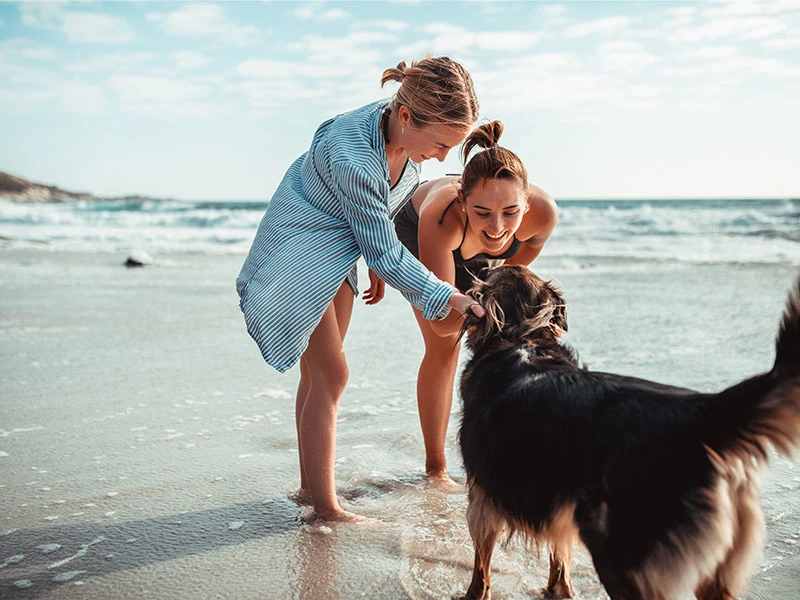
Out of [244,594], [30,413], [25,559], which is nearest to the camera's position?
[244,594]

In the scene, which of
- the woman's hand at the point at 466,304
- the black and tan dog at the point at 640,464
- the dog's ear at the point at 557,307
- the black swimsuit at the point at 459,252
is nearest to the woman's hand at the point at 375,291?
the black swimsuit at the point at 459,252

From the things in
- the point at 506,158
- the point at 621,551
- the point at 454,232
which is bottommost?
the point at 621,551

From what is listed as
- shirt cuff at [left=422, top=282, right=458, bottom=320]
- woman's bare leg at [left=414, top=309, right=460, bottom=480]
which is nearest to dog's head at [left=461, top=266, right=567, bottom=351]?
shirt cuff at [left=422, top=282, right=458, bottom=320]

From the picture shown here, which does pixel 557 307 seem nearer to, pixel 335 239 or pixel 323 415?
pixel 335 239

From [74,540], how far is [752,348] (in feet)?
18.1

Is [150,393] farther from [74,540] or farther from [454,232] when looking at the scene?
[454,232]

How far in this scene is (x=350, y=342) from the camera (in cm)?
697

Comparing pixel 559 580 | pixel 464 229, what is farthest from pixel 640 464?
pixel 464 229

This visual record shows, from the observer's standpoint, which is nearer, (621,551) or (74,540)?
(621,551)

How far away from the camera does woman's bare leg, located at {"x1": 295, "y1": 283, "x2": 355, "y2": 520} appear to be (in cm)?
332

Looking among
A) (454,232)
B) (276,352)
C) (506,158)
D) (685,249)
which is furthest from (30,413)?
(685,249)

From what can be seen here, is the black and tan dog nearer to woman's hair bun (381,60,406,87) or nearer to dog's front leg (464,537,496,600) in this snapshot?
dog's front leg (464,537,496,600)

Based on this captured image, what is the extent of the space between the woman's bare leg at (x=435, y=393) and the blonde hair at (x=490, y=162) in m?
0.91

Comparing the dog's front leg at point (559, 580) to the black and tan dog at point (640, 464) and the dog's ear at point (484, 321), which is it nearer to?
the black and tan dog at point (640, 464)
